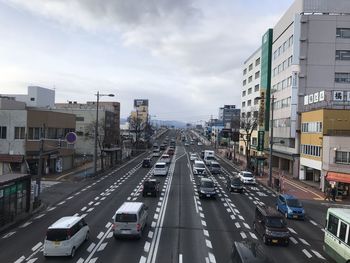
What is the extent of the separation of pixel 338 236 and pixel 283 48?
56385mm

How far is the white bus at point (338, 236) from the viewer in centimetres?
1908

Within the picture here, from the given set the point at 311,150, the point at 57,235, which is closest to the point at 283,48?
the point at 311,150

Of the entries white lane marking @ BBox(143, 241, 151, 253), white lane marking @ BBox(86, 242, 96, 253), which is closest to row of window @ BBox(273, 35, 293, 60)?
white lane marking @ BBox(143, 241, 151, 253)

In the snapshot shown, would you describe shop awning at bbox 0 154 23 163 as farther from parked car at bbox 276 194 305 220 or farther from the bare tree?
the bare tree

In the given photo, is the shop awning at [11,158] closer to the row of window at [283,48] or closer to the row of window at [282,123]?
the row of window at [282,123]

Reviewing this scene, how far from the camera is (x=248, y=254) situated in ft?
53.4

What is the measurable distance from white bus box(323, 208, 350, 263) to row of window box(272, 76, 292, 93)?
48.4 m

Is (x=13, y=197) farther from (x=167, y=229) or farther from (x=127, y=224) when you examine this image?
(x=167, y=229)

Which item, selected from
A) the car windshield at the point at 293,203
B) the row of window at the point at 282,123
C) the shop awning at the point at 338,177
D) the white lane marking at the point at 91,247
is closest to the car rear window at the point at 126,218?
the white lane marking at the point at 91,247

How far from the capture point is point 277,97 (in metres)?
76.7

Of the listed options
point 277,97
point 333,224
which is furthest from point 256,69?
point 333,224

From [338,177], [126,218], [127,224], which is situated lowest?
[127,224]

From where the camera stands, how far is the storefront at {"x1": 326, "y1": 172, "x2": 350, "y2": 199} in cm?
4466

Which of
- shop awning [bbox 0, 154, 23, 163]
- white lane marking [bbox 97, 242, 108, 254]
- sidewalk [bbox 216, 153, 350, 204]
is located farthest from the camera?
shop awning [bbox 0, 154, 23, 163]
